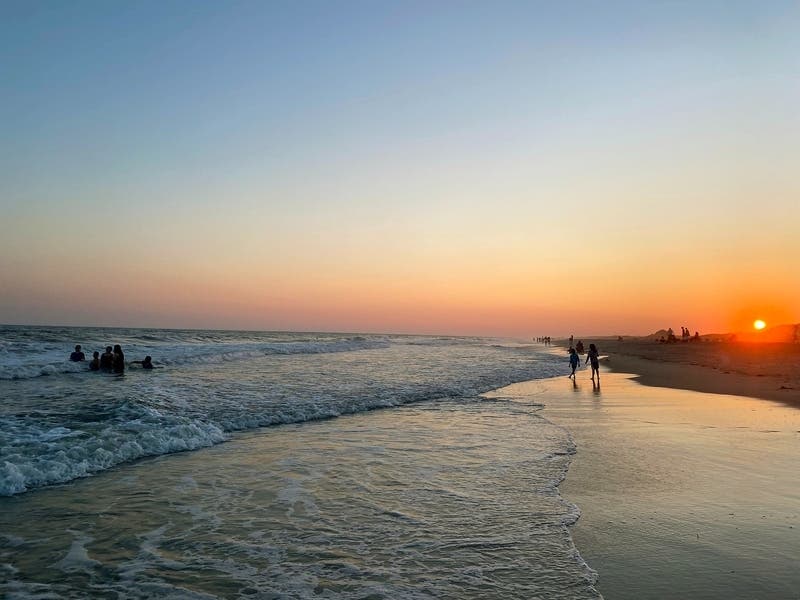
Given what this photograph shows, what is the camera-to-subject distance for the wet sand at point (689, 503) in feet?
15.8

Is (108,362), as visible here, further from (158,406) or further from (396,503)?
(396,503)

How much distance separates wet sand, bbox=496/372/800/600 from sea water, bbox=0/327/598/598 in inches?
16.9

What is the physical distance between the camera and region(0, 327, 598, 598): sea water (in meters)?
5.00

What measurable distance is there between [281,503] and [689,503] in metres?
5.55

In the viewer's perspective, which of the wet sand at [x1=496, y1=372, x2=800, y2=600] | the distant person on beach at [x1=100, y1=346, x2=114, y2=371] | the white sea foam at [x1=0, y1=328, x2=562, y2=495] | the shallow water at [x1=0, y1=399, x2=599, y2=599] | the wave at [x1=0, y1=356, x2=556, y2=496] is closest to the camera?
the wet sand at [x1=496, y1=372, x2=800, y2=600]

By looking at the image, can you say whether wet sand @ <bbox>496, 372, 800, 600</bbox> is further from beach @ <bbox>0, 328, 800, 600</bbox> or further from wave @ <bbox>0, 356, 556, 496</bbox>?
wave @ <bbox>0, 356, 556, 496</bbox>

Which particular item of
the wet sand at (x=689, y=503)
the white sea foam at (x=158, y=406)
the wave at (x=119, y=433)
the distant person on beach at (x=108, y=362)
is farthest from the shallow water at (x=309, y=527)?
the distant person on beach at (x=108, y=362)

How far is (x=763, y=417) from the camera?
13.6 metres

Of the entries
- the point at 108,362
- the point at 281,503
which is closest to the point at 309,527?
the point at 281,503

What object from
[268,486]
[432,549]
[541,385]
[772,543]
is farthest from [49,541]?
[541,385]

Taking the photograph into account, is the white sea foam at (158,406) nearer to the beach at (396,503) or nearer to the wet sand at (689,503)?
the beach at (396,503)

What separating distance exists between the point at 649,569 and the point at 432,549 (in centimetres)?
216

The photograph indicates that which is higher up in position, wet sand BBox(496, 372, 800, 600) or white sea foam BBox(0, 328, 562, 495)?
wet sand BBox(496, 372, 800, 600)

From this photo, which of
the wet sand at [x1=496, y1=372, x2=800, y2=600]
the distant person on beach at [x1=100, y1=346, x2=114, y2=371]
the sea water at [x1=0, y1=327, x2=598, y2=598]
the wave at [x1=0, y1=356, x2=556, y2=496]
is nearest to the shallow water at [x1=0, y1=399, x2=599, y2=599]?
the sea water at [x1=0, y1=327, x2=598, y2=598]
